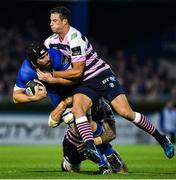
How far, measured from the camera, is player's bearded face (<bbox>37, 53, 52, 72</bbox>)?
37.8 ft

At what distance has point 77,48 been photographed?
37.0 feet

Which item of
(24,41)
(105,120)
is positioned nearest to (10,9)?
(24,41)

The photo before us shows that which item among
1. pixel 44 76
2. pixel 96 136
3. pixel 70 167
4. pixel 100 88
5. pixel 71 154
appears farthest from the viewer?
pixel 70 167

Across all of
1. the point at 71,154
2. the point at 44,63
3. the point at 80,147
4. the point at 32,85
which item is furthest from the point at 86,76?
the point at 71,154

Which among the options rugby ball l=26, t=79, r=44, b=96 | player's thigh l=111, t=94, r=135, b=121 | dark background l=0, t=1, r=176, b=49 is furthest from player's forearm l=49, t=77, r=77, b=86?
dark background l=0, t=1, r=176, b=49

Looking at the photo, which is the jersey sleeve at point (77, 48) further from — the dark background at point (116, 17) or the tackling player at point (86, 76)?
the dark background at point (116, 17)

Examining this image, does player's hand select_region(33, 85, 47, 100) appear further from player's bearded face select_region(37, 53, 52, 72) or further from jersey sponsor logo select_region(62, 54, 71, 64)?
jersey sponsor logo select_region(62, 54, 71, 64)

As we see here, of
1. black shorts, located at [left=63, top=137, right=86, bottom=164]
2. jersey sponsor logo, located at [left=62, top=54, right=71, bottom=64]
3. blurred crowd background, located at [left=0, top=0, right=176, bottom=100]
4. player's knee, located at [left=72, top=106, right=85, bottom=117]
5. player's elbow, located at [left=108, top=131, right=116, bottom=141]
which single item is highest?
jersey sponsor logo, located at [left=62, top=54, right=71, bottom=64]

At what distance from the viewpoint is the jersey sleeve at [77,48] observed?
1128cm

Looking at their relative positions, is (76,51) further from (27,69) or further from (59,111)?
(59,111)

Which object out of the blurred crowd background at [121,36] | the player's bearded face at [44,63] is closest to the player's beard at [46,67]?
the player's bearded face at [44,63]

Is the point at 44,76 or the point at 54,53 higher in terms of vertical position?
the point at 54,53

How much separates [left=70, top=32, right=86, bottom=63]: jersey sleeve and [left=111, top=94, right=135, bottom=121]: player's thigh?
0.74 metres

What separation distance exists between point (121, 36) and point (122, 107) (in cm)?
2317
